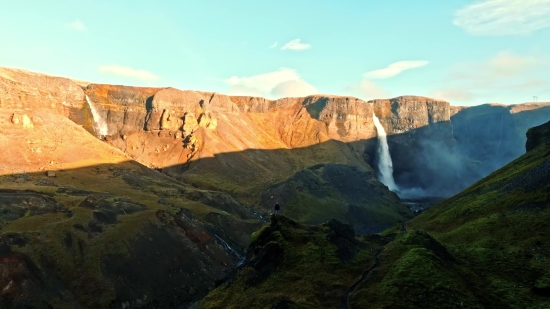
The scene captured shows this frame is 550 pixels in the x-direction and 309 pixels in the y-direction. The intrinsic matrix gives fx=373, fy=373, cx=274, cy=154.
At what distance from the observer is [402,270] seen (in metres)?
26.5

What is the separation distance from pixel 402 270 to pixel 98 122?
7103 inches

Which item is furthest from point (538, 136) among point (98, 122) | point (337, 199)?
point (98, 122)

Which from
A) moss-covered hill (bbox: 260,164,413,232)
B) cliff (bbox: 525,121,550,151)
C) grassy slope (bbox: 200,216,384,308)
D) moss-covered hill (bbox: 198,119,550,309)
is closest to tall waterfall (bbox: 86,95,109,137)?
moss-covered hill (bbox: 260,164,413,232)

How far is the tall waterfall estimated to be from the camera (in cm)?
17627

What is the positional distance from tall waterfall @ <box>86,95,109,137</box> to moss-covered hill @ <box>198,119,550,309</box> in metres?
160

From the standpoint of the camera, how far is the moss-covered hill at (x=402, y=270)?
2400cm

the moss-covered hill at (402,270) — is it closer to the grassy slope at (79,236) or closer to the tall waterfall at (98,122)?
the grassy slope at (79,236)

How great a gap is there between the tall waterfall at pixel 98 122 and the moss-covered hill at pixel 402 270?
160 meters

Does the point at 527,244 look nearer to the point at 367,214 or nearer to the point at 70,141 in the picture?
the point at 367,214

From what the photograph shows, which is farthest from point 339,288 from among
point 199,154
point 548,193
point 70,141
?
point 199,154

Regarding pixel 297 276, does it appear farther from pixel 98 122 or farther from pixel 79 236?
pixel 98 122

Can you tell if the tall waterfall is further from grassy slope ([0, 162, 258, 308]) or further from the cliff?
the cliff

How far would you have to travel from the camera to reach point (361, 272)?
2944cm

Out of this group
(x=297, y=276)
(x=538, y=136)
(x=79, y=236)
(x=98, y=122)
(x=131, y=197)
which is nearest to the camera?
(x=297, y=276)
